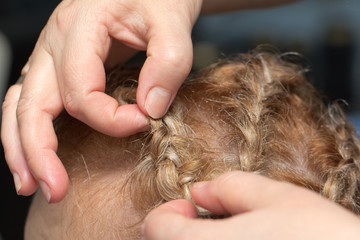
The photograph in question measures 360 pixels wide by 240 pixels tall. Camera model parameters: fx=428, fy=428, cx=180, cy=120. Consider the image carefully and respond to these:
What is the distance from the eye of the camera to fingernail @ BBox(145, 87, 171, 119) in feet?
2.29

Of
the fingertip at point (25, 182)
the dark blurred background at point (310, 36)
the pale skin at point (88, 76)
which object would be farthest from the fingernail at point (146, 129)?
the dark blurred background at point (310, 36)

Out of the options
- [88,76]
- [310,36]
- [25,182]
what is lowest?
[310,36]

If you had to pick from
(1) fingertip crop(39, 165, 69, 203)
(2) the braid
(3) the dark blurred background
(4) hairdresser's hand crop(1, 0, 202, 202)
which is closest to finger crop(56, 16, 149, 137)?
(4) hairdresser's hand crop(1, 0, 202, 202)

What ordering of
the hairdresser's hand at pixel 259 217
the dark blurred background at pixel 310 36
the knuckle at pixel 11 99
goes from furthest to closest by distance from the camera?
the dark blurred background at pixel 310 36, the knuckle at pixel 11 99, the hairdresser's hand at pixel 259 217

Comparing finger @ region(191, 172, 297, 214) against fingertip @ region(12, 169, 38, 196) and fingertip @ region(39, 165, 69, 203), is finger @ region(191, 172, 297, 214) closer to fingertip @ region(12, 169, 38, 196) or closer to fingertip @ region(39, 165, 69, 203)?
fingertip @ region(39, 165, 69, 203)

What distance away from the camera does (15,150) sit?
0.82m

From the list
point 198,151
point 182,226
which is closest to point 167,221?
point 182,226

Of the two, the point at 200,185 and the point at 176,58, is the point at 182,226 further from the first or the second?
the point at 176,58

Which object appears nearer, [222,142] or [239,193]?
[239,193]

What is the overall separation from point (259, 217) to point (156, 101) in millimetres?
288

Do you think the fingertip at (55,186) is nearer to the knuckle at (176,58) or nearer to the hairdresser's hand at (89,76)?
the hairdresser's hand at (89,76)

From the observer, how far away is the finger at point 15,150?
2.61 ft

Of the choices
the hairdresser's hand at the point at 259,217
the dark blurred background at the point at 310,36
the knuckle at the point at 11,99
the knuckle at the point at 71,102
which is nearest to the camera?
the hairdresser's hand at the point at 259,217

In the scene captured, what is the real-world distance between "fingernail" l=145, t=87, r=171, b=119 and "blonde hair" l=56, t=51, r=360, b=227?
22mm
